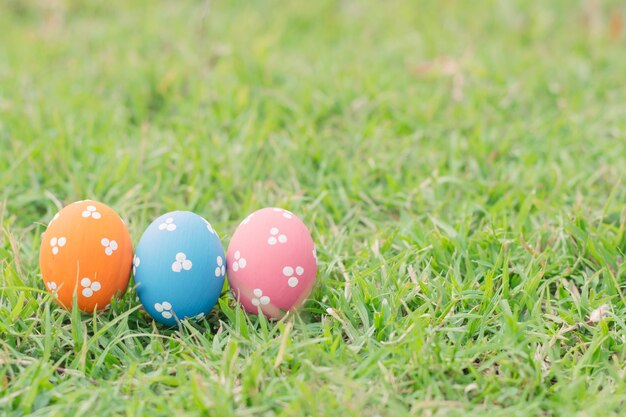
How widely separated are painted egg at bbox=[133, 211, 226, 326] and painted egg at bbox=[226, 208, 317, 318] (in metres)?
0.06

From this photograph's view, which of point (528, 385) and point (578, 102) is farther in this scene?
point (578, 102)

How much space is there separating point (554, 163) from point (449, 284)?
109 centimetres

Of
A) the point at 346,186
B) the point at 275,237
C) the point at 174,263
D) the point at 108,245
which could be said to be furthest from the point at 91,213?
the point at 346,186

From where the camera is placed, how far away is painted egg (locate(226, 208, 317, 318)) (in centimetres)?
201

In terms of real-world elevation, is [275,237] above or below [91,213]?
below

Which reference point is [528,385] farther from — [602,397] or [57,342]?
[57,342]

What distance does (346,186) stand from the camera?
9.48 ft

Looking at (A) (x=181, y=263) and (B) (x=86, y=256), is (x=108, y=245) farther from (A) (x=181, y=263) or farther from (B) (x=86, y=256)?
(A) (x=181, y=263)

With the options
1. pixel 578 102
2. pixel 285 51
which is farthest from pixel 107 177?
pixel 578 102

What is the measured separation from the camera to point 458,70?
3.86 meters

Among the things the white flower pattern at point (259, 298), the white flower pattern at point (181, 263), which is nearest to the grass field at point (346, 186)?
the white flower pattern at point (259, 298)

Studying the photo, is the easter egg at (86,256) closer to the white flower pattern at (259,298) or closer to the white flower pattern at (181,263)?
the white flower pattern at (181,263)

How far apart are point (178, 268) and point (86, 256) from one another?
25 centimetres

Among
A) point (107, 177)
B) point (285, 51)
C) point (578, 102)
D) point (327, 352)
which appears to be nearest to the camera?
point (327, 352)
